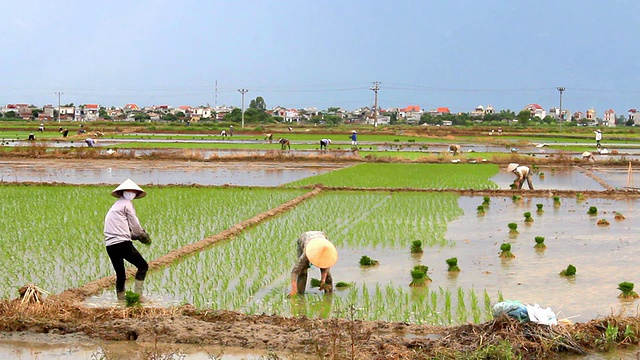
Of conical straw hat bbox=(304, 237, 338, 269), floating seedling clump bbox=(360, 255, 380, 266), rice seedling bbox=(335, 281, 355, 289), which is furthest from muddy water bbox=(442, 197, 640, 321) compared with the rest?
conical straw hat bbox=(304, 237, 338, 269)

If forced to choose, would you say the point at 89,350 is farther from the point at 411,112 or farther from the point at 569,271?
the point at 411,112

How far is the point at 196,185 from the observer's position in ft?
59.2

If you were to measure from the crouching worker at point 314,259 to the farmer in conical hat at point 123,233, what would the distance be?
4.68 ft

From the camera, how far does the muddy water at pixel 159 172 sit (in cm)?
1997

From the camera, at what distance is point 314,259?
7.00 m

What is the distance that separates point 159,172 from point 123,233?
52.1 feet

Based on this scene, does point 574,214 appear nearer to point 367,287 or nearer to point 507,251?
point 507,251

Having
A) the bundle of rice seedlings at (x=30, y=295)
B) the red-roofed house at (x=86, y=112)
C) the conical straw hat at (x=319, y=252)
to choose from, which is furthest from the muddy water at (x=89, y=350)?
the red-roofed house at (x=86, y=112)

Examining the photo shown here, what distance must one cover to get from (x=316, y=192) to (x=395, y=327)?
11.1 metres

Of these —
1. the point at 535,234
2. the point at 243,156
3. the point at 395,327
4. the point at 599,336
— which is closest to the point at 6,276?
the point at 395,327

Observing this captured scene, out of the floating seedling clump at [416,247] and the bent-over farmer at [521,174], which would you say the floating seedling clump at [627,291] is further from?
the bent-over farmer at [521,174]

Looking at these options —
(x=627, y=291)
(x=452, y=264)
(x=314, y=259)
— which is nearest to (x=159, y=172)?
(x=452, y=264)

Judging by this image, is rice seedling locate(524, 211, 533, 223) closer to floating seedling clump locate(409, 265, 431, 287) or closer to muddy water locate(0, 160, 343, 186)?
floating seedling clump locate(409, 265, 431, 287)

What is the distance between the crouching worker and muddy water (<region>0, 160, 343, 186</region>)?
11817 mm
